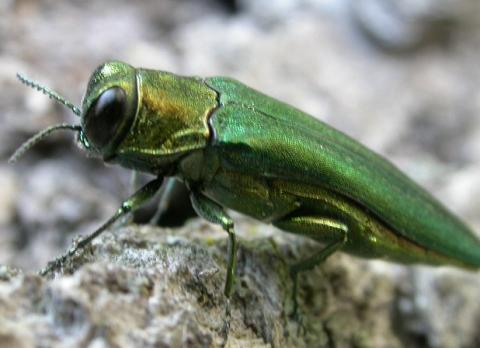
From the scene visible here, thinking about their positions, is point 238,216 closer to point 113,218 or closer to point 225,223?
point 225,223

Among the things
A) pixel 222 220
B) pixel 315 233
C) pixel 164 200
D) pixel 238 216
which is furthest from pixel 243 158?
pixel 238 216

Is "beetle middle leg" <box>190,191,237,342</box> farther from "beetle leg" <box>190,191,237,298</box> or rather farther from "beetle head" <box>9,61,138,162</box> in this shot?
"beetle head" <box>9,61,138,162</box>

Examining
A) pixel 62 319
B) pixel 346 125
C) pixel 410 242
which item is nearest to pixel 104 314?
pixel 62 319

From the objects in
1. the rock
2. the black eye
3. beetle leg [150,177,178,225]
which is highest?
beetle leg [150,177,178,225]

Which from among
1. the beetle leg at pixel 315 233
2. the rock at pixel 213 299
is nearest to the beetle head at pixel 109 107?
the rock at pixel 213 299

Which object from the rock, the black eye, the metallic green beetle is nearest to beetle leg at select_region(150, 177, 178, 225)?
the rock

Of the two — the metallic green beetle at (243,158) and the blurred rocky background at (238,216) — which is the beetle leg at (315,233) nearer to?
the metallic green beetle at (243,158)
